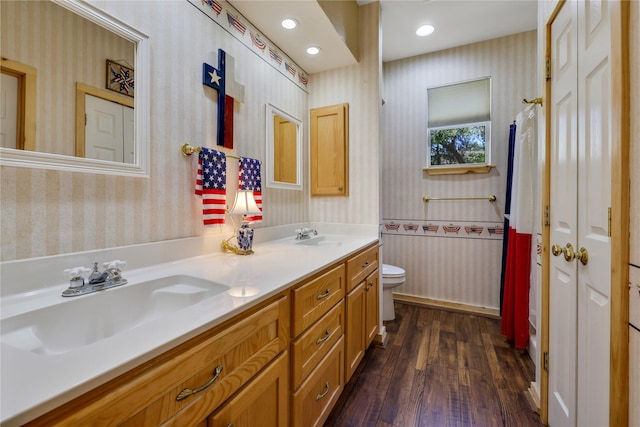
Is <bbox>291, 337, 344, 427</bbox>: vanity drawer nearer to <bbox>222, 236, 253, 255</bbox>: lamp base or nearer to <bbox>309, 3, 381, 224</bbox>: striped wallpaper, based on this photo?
<bbox>222, 236, 253, 255</bbox>: lamp base

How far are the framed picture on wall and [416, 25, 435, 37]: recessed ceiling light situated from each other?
2443 mm

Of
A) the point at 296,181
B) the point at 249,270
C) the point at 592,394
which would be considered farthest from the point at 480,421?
the point at 296,181

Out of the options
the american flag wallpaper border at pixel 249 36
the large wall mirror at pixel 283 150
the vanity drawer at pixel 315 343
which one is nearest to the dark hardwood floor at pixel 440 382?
the vanity drawer at pixel 315 343

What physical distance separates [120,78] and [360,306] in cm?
169

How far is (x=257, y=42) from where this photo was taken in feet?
6.04

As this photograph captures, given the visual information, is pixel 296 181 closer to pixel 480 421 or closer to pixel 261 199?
pixel 261 199

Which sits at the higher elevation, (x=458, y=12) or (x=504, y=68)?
(x=458, y=12)

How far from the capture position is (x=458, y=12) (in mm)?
2279

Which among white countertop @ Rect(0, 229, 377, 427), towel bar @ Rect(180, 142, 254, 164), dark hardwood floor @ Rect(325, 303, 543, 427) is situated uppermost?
towel bar @ Rect(180, 142, 254, 164)

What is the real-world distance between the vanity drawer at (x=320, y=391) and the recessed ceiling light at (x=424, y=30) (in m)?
2.69

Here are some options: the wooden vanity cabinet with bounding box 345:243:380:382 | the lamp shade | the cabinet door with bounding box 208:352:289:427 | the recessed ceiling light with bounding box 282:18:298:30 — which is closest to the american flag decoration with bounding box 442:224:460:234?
the wooden vanity cabinet with bounding box 345:243:380:382

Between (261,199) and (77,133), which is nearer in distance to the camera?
(77,133)

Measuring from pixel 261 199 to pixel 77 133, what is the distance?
3.38 ft

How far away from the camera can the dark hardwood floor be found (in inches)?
56.4
